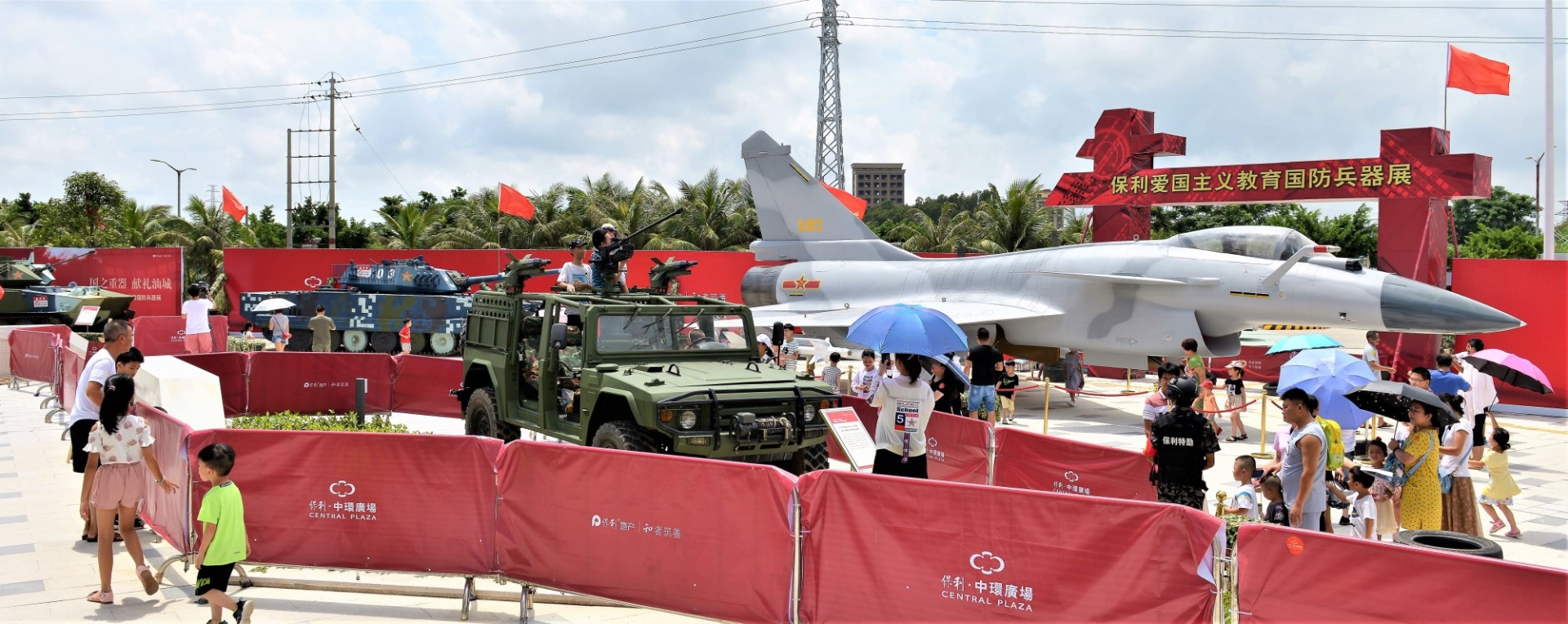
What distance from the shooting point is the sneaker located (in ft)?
Result: 19.3

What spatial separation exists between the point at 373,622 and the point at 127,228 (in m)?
54.4

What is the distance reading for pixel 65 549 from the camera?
809 centimetres

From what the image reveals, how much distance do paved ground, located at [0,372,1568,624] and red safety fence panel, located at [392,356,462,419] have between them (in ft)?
5.20

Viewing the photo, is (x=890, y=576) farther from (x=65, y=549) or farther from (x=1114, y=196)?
(x=1114, y=196)

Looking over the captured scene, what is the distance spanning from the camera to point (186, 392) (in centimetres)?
1100

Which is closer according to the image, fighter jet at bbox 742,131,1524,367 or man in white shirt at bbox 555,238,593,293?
man in white shirt at bbox 555,238,593,293

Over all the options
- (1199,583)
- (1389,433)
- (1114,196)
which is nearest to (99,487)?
(1199,583)

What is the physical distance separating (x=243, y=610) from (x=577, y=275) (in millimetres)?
7001

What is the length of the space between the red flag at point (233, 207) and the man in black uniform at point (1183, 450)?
38647 mm

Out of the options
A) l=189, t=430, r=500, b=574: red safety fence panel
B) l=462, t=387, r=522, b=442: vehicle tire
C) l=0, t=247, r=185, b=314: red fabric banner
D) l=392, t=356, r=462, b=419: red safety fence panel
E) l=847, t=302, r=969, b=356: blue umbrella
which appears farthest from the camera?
l=0, t=247, r=185, b=314: red fabric banner

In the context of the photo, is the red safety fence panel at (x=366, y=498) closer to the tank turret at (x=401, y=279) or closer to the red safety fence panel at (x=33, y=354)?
the red safety fence panel at (x=33, y=354)

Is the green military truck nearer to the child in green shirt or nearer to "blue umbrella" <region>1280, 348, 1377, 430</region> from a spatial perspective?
the child in green shirt

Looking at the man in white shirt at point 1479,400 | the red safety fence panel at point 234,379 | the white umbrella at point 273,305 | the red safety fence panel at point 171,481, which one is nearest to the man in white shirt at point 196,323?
the red safety fence panel at point 234,379

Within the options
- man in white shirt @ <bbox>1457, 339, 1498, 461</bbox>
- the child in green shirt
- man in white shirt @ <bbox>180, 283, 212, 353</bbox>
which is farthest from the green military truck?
man in white shirt @ <bbox>180, 283, 212, 353</bbox>
